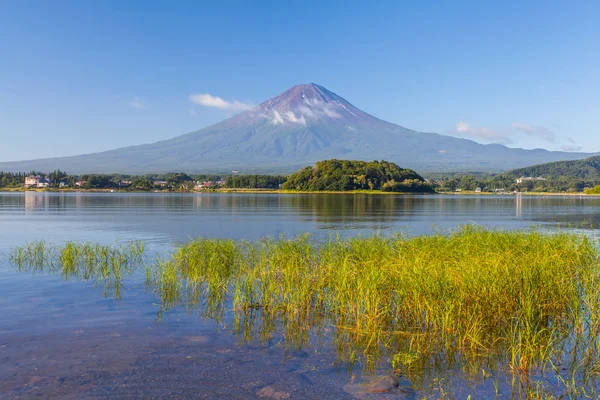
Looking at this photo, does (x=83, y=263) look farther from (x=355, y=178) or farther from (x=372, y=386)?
(x=355, y=178)

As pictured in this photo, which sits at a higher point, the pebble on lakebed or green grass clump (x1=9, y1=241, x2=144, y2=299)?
green grass clump (x1=9, y1=241, x2=144, y2=299)

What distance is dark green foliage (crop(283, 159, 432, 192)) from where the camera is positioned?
443 feet

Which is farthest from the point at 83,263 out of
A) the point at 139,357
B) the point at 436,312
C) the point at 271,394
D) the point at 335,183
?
the point at 335,183

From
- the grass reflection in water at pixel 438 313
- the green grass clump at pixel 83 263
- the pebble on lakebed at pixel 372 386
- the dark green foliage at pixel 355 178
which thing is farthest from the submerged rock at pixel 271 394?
the dark green foliage at pixel 355 178

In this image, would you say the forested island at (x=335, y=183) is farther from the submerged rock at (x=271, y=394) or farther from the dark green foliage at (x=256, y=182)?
the submerged rock at (x=271, y=394)

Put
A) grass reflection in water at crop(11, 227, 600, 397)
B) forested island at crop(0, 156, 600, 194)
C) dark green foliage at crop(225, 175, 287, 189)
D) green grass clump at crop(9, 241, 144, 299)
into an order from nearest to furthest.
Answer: grass reflection in water at crop(11, 227, 600, 397), green grass clump at crop(9, 241, 144, 299), forested island at crop(0, 156, 600, 194), dark green foliage at crop(225, 175, 287, 189)

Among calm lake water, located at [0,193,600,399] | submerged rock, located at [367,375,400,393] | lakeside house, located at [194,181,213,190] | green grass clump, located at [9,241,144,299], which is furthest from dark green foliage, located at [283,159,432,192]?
submerged rock, located at [367,375,400,393]

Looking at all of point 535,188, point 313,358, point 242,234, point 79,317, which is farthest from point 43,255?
point 535,188

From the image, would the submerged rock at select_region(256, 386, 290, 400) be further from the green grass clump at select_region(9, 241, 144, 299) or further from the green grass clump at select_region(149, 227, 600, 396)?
the green grass clump at select_region(9, 241, 144, 299)

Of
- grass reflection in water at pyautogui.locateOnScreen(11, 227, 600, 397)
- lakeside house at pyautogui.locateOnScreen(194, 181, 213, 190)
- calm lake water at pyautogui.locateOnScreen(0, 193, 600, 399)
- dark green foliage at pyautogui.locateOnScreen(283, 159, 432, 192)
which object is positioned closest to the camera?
calm lake water at pyautogui.locateOnScreen(0, 193, 600, 399)

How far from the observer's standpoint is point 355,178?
450 feet

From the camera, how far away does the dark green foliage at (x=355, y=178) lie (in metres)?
135

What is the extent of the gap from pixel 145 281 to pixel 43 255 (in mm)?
6859

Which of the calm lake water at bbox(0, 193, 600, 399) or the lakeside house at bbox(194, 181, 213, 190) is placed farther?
the lakeside house at bbox(194, 181, 213, 190)
